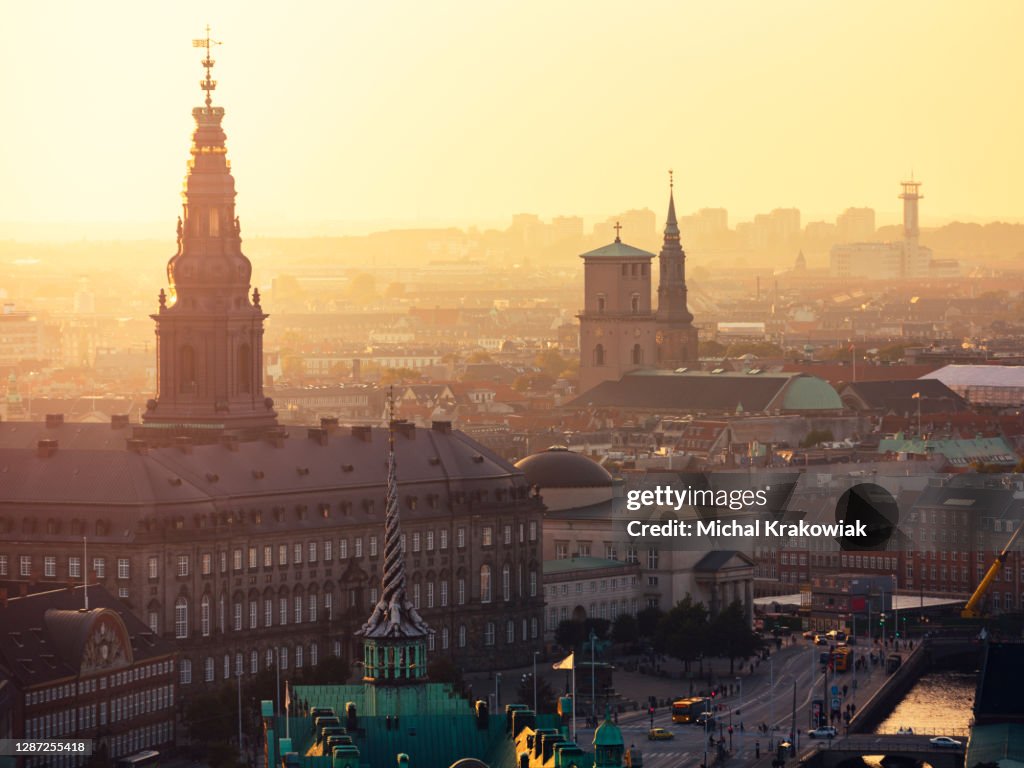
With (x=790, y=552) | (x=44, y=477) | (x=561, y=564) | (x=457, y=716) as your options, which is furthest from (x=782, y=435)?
(x=457, y=716)

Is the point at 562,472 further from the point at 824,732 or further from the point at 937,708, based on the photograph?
the point at 824,732

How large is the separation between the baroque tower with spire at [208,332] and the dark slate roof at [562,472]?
11627 mm

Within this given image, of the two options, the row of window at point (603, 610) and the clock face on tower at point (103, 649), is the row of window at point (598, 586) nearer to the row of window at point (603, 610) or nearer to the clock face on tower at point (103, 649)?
the row of window at point (603, 610)

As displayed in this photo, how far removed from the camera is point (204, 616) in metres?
108

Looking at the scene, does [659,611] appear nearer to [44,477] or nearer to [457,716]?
[44,477]

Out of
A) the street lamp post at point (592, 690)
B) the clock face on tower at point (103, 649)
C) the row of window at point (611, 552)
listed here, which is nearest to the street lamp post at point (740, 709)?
the street lamp post at point (592, 690)

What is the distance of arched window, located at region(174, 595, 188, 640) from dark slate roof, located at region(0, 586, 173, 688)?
575 cm

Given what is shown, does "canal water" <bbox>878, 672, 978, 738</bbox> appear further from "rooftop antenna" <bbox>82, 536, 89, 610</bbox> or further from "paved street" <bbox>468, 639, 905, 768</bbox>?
"rooftop antenna" <bbox>82, 536, 89, 610</bbox>

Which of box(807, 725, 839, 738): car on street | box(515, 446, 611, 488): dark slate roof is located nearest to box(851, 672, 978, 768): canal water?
box(807, 725, 839, 738): car on street

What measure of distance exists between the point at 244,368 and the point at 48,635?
2939cm

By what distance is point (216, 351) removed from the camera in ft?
403

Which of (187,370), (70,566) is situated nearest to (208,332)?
(187,370)

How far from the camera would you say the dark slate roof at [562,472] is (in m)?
133

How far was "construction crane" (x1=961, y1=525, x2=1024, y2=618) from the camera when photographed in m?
134
